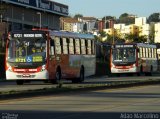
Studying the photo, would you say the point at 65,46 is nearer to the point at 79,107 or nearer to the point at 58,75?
the point at 58,75

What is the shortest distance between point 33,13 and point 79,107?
286 feet

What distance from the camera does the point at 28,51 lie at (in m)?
33.3

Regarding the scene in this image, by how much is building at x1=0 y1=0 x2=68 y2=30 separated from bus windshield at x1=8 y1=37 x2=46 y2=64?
5600 cm

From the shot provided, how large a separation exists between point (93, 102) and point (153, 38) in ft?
463

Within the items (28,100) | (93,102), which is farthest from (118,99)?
(28,100)

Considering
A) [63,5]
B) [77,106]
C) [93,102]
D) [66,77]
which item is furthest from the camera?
[63,5]

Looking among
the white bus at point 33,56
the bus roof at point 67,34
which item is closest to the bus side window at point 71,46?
the bus roof at point 67,34

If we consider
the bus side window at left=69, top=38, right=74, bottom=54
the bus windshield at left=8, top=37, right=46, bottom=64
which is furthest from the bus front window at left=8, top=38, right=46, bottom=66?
the bus side window at left=69, top=38, right=74, bottom=54

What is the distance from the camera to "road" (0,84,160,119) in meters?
16.3

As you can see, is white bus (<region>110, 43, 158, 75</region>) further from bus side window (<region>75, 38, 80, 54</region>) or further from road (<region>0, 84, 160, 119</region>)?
road (<region>0, 84, 160, 119</region>)

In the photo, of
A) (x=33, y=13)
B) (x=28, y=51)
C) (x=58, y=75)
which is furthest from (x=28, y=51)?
(x=33, y=13)

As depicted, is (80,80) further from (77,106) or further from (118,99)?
(77,106)

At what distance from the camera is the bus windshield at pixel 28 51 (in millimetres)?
33281

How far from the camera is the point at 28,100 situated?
21938mm
